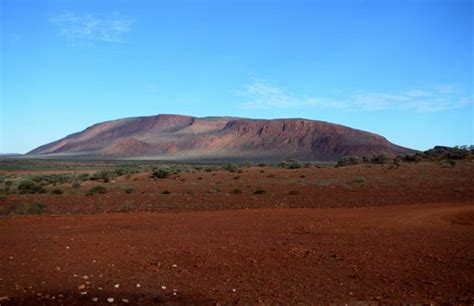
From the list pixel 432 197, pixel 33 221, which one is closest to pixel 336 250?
pixel 33 221

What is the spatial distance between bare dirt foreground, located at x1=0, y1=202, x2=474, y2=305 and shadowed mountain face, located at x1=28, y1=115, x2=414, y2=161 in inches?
4022

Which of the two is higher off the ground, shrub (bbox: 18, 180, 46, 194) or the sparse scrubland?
shrub (bbox: 18, 180, 46, 194)

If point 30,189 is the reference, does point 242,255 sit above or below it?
below

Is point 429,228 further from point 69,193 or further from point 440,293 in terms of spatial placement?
point 69,193

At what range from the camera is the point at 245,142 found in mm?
139250

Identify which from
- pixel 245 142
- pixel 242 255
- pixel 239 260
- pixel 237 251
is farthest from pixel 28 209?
pixel 245 142

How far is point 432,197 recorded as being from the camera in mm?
21281

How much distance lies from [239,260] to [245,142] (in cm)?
13043

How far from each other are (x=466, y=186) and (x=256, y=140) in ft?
375

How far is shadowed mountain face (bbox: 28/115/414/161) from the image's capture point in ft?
401

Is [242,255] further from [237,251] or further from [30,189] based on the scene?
[30,189]

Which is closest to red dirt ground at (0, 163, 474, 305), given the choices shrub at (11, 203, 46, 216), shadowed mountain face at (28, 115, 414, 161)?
shrub at (11, 203, 46, 216)

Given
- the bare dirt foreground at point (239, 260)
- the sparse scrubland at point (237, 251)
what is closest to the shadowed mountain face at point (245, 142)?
the sparse scrubland at point (237, 251)

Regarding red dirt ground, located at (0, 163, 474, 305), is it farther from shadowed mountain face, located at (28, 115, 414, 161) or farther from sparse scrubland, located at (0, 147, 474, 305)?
shadowed mountain face, located at (28, 115, 414, 161)
